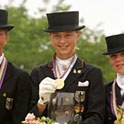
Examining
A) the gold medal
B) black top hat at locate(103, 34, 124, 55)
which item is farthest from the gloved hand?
black top hat at locate(103, 34, 124, 55)

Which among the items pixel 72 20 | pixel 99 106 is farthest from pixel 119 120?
pixel 72 20

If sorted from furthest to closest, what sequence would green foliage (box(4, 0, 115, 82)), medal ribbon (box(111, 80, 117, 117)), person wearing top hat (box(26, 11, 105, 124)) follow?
green foliage (box(4, 0, 115, 82)), medal ribbon (box(111, 80, 117, 117)), person wearing top hat (box(26, 11, 105, 124))

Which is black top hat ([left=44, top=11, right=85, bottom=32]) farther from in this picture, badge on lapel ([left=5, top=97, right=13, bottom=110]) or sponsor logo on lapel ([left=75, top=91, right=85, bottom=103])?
badge on lapel ([left=5, top=97, right=13, bottom=110])

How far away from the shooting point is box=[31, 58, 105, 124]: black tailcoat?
275 inches

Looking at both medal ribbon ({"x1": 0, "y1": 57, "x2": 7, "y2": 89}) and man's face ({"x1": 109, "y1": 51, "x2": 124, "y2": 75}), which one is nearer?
medal ribbon ({"x1": 0, "y1": 57, "x2": 7, "y2": 89})

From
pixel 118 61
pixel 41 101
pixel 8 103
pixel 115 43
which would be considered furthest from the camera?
pixel 115 43

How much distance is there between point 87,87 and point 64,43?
602 mm

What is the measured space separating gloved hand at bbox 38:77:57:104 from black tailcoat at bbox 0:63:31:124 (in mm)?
494

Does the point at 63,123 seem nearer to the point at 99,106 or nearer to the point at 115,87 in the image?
the point at 99,106

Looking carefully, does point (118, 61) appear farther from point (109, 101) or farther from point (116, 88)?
point (109, 101)

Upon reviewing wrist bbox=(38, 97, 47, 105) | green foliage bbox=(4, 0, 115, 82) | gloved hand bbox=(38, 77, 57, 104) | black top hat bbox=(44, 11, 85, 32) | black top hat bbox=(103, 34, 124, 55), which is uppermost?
black top hat bbox=(44, 11, 85, 32)

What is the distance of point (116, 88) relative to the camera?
25.0 feet

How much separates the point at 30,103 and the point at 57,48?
0.78m

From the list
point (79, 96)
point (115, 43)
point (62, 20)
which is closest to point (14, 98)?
point (79, 96)
